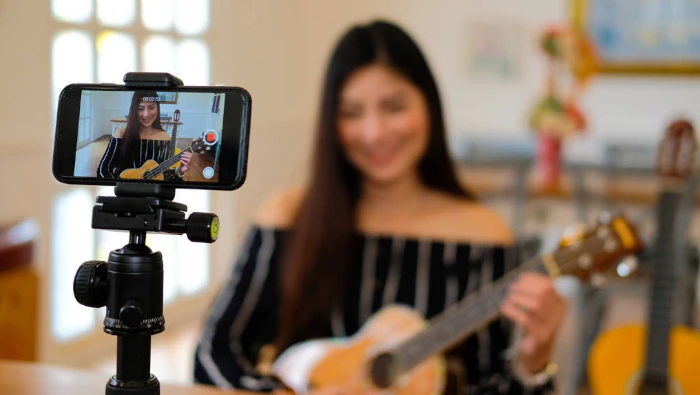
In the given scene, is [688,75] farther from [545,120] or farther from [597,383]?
[597,383]

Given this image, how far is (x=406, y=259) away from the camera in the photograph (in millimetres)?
1529

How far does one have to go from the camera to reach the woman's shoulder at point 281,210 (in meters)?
1.55

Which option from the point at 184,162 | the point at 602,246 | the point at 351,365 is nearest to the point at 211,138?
the point at 184,162

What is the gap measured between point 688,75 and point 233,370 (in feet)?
13.5

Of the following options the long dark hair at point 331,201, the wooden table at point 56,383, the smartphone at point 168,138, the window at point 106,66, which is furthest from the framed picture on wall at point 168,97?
the window at point 106,66

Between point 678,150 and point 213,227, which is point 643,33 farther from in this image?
point 213,227

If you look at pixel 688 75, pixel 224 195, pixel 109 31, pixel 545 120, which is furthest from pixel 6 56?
pixel 688 75

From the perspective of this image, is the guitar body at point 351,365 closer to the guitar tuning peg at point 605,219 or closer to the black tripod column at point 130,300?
the guitar tuning peg at point 605,219

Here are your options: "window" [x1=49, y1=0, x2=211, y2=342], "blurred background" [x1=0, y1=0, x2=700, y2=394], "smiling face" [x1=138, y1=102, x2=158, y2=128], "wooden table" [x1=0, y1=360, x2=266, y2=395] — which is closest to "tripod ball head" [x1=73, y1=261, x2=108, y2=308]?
"smiling face" [x1=138, y1=102, x2=158, y2=128]

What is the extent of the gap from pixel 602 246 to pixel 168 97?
79cm

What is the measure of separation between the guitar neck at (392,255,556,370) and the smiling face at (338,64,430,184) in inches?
11.9

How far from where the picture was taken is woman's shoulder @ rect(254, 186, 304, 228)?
1.55m

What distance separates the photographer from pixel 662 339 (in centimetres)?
124

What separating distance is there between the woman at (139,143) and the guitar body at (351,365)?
818 mm
